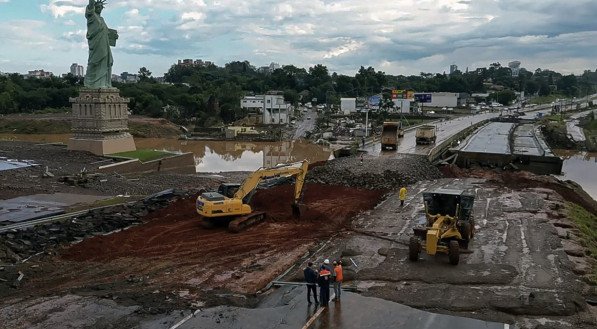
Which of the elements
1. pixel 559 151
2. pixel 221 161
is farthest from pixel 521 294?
pixel 559 151

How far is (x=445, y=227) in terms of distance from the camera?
17859 mm

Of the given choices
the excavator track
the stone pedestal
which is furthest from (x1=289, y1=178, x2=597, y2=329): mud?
the stone pedestal

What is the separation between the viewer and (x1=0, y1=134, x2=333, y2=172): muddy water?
57.2 metres

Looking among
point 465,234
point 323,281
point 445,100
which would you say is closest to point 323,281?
point 323,281

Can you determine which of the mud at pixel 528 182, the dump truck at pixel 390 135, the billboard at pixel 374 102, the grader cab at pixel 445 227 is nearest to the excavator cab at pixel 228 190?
the grader cab at pixel 445 227

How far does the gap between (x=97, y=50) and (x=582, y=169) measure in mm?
50523

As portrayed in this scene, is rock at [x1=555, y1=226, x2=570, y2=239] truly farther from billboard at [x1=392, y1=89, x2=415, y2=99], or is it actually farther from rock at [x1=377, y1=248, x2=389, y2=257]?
billboard at [x1=392, y1=89, x2=415, y2=99]

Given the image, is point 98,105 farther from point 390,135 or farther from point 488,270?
point 488,270

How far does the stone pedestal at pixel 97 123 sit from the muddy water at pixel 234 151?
8.82 meters

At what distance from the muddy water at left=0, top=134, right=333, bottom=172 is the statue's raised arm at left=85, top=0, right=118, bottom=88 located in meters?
12.3

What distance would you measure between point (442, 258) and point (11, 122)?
271 ft

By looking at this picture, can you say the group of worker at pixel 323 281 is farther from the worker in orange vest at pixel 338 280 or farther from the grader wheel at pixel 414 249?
the grader wheel at pixel 414 249

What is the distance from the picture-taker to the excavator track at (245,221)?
68.9 ft

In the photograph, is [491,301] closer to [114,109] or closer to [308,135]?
[114,109]
